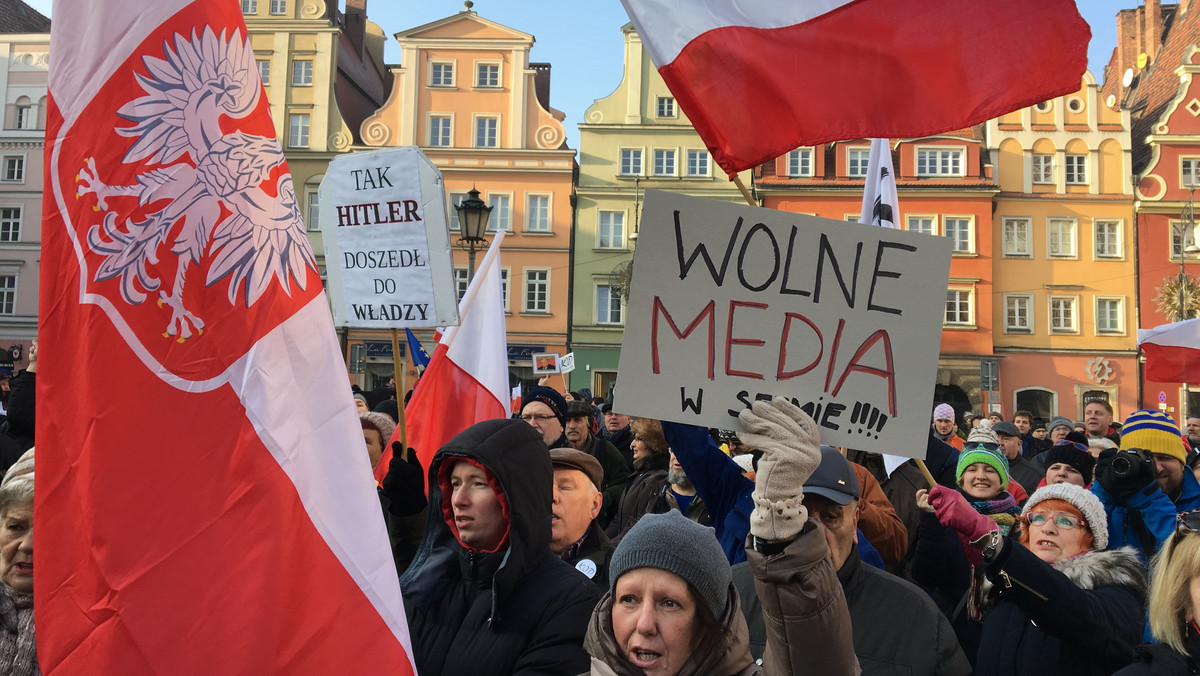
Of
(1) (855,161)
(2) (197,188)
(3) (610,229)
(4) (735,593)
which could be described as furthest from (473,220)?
(1) (855,161)

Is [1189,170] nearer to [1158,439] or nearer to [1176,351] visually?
[1176,351]

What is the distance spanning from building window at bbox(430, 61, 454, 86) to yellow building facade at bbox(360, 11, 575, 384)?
0.03 metres

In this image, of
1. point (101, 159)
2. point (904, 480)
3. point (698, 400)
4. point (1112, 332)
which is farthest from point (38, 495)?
point (1112, 332)

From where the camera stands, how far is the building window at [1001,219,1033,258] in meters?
35.9

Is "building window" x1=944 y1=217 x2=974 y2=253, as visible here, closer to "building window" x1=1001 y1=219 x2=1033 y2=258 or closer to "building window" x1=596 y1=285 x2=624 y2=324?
"building window" x1=1001 y1=219 x2=1033 y2=258

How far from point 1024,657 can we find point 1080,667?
17cm

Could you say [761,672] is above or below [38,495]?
below

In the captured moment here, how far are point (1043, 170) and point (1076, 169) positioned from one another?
116cm

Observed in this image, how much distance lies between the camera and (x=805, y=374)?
2609 millimetres

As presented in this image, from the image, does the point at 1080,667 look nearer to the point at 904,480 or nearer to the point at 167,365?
the point at 904,480

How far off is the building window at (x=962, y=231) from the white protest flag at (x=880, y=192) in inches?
1215

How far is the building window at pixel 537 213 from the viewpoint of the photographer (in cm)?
3562

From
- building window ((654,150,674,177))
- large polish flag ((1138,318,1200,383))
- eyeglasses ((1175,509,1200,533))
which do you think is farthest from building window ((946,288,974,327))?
eyeglasses ((1175,509,1200,533))

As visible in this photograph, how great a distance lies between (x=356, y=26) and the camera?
41.3 m
